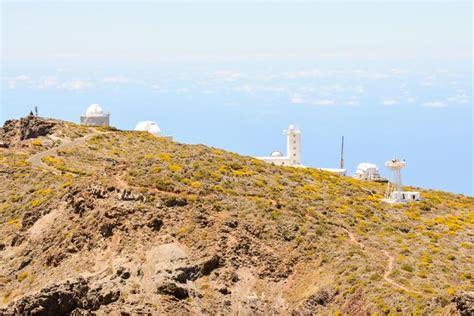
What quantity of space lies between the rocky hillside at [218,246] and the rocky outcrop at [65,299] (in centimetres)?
5

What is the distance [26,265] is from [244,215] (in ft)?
32.3

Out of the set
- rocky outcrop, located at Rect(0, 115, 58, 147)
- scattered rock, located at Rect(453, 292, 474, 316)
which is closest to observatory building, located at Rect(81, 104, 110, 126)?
rocky outcrop, located at Rect(0, 115, 58, 147)

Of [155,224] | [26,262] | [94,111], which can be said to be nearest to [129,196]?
[155,224]

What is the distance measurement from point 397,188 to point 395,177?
1048 mm

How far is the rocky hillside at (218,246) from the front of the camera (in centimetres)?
3978

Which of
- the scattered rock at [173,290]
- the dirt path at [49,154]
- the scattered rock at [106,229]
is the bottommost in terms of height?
the scattered rock at [173,290]

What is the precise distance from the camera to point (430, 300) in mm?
37750

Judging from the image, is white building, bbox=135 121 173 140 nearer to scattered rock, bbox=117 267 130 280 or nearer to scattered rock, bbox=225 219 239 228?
scattered rock, bbox=225 219 239 228

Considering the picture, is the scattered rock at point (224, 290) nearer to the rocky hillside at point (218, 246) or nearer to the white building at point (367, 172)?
the rocky hillside at point (218, 246)

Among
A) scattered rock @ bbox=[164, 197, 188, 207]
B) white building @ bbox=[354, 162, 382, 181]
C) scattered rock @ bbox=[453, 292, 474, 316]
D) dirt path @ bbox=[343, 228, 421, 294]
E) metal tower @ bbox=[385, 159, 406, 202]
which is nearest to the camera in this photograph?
scattered rock @ bbox=[453, 292, 474, 316]

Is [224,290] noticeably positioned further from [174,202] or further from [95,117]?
[95,117]

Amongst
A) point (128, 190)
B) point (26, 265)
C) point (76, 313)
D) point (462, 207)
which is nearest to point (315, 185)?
point (462, 207)

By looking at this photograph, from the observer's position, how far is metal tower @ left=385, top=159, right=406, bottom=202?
5517 centimetres

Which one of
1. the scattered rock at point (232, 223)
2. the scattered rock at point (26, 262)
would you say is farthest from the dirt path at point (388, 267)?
the scattered rock at point (26, 262)
